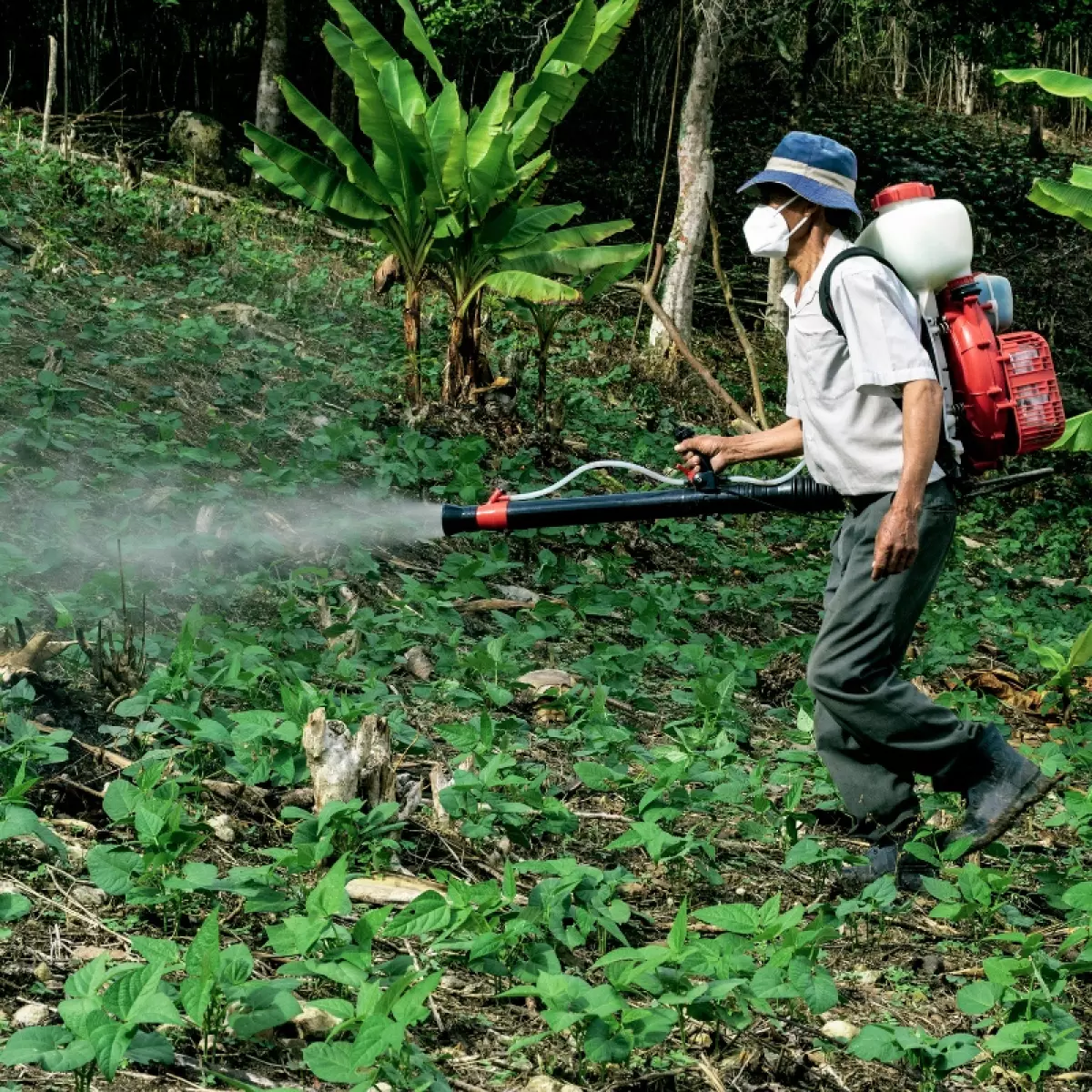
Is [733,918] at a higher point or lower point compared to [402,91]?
lower

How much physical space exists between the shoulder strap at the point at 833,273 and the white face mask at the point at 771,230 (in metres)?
0.18

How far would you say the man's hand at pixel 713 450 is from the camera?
4.04 m

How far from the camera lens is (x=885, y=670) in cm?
369

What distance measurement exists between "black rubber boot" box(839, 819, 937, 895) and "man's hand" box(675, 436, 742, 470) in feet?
4.00

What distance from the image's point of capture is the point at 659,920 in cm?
329

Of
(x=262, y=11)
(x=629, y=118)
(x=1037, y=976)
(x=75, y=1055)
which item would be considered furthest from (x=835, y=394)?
(x=629, y=118)

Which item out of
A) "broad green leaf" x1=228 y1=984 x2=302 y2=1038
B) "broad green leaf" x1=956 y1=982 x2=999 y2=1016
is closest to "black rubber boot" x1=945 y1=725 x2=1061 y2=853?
"broad green leaf" x1=956 y1=982 x2=999 y2=1016

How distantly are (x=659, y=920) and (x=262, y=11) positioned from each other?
16.3 metres

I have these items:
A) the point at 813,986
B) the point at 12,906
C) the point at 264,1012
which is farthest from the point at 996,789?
the point at 12,906

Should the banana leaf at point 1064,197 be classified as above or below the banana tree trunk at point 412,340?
above

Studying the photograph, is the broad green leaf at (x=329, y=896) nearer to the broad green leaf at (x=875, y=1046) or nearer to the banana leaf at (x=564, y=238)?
the broad green leaf at (x=875, y=1046)

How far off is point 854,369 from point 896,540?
0.48 meters

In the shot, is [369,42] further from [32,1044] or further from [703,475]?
[32,1044]

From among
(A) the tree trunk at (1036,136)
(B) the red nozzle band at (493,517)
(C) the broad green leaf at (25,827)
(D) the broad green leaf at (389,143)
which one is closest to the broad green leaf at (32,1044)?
(C) the broad green leaf at (25,827)
